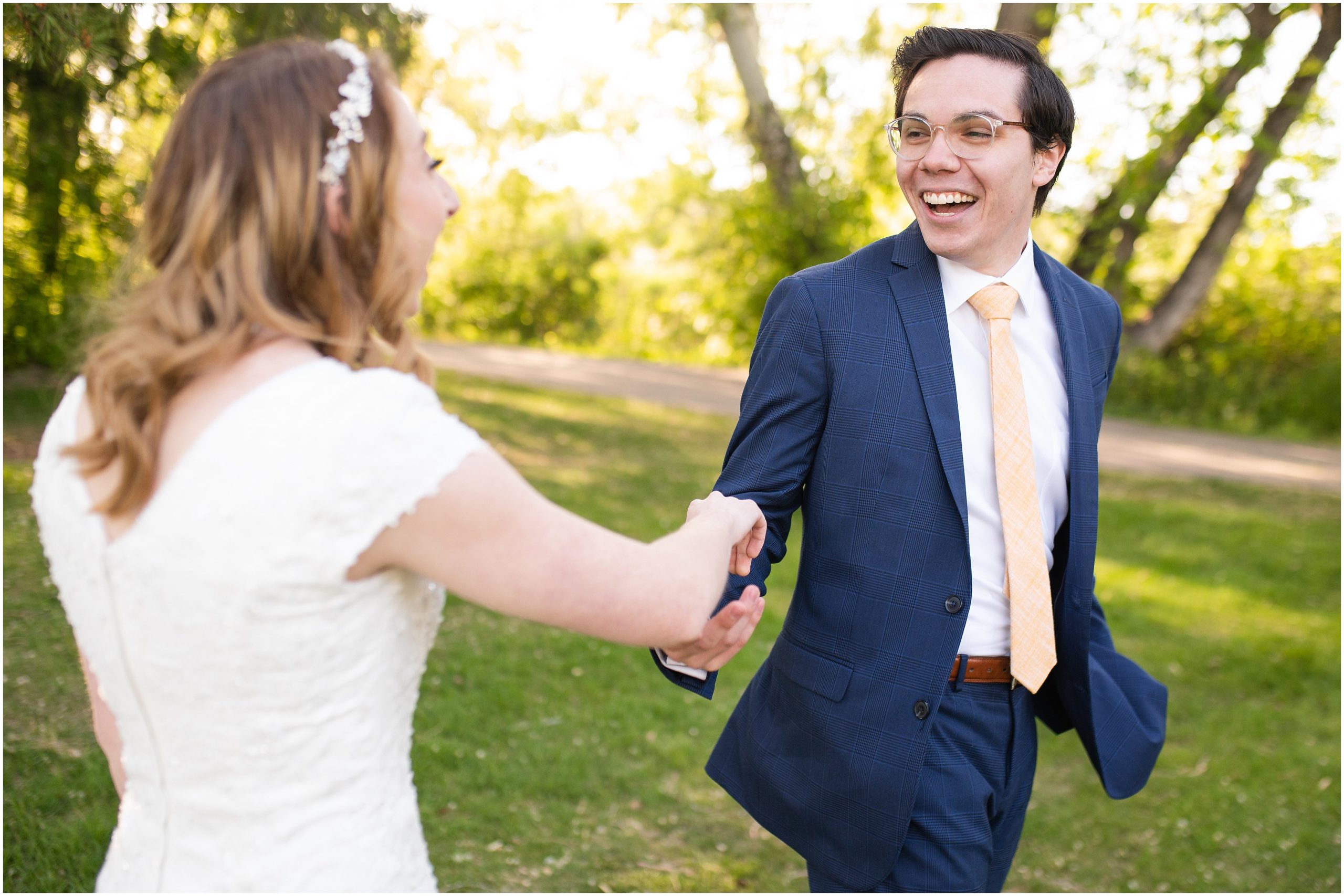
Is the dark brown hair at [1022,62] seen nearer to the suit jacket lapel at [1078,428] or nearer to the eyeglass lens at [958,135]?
the eyeglass lens at [958,135]

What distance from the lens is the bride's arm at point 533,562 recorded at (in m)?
1.33

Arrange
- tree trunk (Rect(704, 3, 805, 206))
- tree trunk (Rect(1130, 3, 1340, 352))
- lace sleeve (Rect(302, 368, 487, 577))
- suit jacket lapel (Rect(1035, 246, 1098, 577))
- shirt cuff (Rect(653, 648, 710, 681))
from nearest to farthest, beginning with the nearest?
lace sleeve (Rect(302, 368, 487, 577))
shirt cuff (Rect(653, 648, 710, 681))
suit jacket lapel (Rect(1035, 246, 1098, 577))
tree trunk (Rect(1130, 3, 1340, 352))
tree trunk (Rect(704, 3, 805, 206))

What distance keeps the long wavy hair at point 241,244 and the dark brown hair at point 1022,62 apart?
1612 mm

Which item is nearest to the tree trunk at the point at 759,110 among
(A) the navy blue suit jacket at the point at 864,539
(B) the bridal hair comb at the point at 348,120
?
(A) the navy blue suit jacket at the point at 864,539

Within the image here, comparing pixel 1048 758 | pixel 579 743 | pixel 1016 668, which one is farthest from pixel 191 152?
pixel 1048 758

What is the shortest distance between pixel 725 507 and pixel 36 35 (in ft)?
8.19

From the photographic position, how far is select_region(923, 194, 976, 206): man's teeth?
8.23ft

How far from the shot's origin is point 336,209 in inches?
54.3

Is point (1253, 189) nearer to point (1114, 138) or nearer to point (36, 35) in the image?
point (1114, 138)

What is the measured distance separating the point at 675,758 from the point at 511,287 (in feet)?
54.2

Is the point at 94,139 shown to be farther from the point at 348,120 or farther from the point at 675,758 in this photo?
the point at 348,120

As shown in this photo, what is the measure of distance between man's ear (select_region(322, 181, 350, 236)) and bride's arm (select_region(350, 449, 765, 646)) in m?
0.34

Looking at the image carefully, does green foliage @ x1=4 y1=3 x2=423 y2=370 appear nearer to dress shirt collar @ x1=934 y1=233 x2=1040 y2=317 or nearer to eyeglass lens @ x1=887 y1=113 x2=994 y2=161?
eyeglass lens @ x1=887 y1=113 x2=994 y2=161

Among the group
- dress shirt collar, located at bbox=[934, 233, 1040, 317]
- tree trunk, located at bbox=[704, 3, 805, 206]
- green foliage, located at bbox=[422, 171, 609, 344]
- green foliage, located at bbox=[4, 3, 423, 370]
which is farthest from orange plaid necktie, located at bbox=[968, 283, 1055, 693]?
green foliage, located at bbox=[422, 171, 609, 344]
